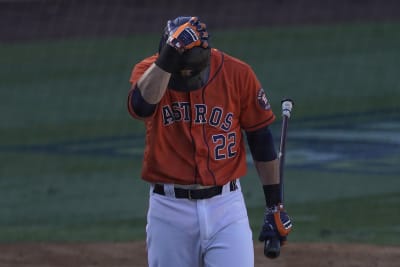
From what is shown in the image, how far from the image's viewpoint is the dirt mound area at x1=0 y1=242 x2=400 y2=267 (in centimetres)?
768

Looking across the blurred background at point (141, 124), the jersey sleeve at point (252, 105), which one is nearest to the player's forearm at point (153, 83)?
the jersey sleeve at point (252, 105)

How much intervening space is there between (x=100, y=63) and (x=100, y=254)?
1186 cm

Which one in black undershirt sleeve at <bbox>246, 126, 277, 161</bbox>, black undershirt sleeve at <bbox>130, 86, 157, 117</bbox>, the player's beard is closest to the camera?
→ black undershirt sleeve at <bbox>130, 86, 157, 117</bbox>

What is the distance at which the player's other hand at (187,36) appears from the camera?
4.31m

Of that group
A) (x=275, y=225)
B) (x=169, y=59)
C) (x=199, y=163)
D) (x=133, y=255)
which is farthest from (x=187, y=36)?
(x=133, y=255)

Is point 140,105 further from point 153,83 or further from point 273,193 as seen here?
point 273,193

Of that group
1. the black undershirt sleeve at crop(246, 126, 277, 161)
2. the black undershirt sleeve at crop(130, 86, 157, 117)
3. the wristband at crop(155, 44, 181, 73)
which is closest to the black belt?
the black undershirt sleeve at crop(246, 126, 277, 161)

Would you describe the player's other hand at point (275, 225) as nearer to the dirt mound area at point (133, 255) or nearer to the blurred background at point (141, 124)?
the dirt mound area at point (133, 255)

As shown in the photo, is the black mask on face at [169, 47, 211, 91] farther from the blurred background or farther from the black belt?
the blurred background

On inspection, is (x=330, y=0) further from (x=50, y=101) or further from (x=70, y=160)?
(x=70, y=160)

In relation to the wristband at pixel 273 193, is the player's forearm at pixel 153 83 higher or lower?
higher

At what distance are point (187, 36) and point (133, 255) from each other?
156 inches

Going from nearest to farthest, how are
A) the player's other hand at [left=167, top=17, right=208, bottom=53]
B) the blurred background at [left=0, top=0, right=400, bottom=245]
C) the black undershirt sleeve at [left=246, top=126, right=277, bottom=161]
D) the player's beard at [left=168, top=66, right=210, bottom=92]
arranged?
the player's other hand at [left=167, top=17, right=208, bottom=53], the player's beard at [left=168, top=66, right=210, bottom=92], the black undershirt sleeve at [left=246, top=126, right=277, bottom=161], the blurred background at [left=0, top=0, right=400, bottom=245]

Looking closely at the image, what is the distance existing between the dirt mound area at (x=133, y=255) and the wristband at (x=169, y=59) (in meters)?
3.58
